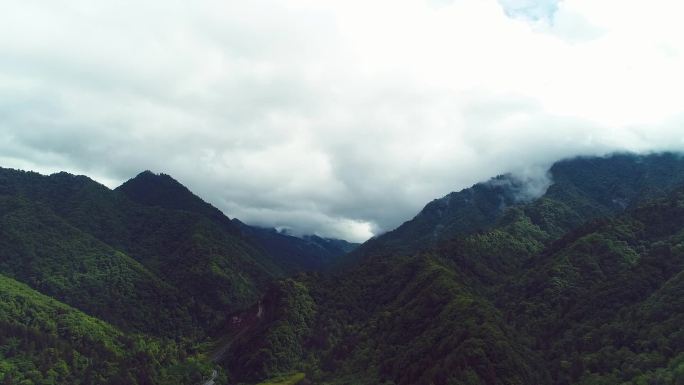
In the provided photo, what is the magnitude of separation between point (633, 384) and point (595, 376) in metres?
22.8

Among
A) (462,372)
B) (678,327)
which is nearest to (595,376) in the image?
(678,327)

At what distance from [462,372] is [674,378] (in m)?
66.1

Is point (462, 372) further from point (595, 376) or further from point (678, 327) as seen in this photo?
point (678, 327)

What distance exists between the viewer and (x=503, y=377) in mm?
196875

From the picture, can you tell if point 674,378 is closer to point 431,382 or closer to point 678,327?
point 678,327

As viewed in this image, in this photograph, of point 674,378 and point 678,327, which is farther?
point 678,327

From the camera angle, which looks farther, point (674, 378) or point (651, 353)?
point (651, 353)

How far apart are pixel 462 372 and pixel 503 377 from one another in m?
16.9

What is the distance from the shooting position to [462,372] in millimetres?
192750

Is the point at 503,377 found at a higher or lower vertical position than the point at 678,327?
lower

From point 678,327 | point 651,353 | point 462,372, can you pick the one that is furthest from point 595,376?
point 462,372

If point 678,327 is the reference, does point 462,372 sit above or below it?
below

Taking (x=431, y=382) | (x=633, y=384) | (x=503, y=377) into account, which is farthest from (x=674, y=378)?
(x=431, y=382)

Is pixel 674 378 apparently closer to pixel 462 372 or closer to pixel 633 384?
pixel 633 384
